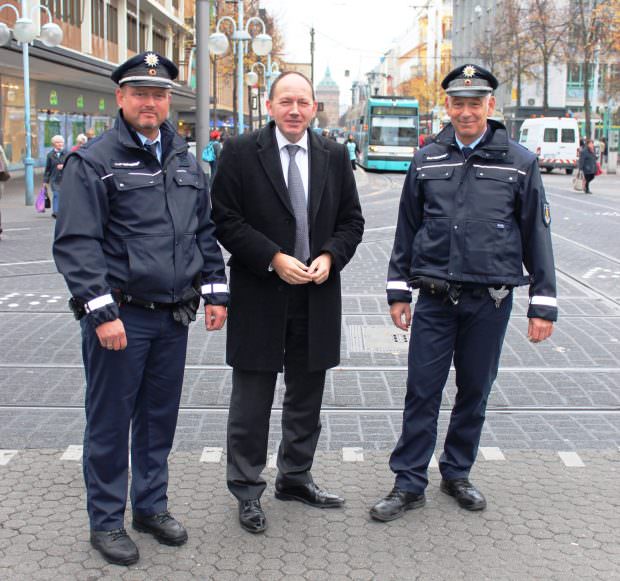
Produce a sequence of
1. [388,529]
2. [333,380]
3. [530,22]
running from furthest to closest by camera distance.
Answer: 1. [530,22]
2. [333,380]
3. [388,529]

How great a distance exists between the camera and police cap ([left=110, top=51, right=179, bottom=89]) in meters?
3.78

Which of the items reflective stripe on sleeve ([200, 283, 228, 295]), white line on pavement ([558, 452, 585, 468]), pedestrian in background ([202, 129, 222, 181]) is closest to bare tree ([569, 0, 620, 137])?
pedestrian in background ([202, 129, 222, 181])

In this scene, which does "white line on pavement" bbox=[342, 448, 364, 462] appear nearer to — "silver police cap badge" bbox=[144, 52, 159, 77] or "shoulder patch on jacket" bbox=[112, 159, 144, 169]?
"shoulder patch on jacket" bbox=[112, 159, 144, 169]

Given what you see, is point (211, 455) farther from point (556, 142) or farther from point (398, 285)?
point (556, 142)

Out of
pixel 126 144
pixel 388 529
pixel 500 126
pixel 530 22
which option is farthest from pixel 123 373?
pixel 530 22

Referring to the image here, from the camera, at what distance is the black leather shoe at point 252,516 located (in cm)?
414

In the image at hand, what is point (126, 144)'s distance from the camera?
3.76m

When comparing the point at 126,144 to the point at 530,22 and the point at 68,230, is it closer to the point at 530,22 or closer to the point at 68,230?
the point at 68,230

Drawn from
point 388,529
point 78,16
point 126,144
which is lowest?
point 388,529

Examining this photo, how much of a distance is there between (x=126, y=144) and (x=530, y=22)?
5050cm

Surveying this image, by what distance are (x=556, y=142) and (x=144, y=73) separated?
42283 millimetres

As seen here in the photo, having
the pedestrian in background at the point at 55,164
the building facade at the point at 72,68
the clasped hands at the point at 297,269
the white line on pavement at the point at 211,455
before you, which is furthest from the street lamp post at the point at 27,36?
the clasped hands at the point at 297,269

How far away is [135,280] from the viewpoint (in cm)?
378

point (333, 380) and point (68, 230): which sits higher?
point (68, 230)
